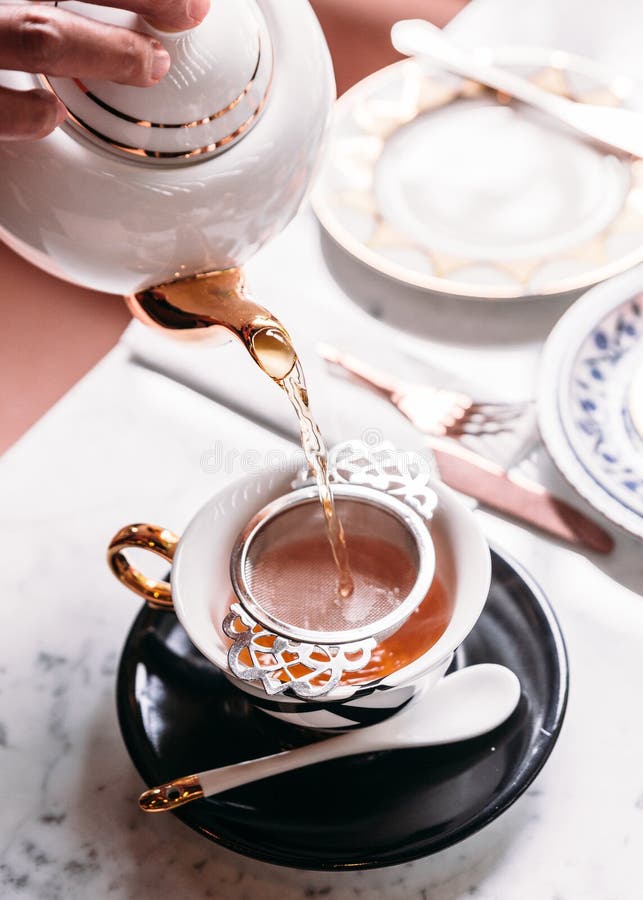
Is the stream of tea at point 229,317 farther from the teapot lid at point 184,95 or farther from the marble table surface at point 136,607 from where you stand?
the marble table surface at point 136,607

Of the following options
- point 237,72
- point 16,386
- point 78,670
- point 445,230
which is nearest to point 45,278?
point 16,386

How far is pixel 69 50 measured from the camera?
418mm

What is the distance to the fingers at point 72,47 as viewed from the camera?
1.35ft

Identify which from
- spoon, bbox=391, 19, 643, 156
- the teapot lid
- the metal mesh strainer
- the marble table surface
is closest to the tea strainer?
the metal mesh strainer

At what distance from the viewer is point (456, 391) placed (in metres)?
0.77

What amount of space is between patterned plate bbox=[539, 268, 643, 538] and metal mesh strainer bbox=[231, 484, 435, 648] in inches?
5.2

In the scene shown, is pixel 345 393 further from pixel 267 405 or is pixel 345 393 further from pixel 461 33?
pixel 461 33

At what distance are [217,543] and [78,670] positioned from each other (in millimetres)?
141

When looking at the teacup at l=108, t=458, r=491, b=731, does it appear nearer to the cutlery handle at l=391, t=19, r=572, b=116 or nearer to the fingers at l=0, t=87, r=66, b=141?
the fingers at l=0, t=87, r=66, b=141

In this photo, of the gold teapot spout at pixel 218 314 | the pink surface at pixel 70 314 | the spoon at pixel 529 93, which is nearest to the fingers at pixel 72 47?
the gold teapot spout at pixel 218 314

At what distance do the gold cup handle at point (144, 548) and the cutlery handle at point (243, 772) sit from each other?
0.11 metres

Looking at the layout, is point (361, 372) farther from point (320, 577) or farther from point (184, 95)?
point (184, 95)

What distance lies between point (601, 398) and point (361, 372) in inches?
7.3

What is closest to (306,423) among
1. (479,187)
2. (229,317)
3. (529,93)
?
(229,317)
